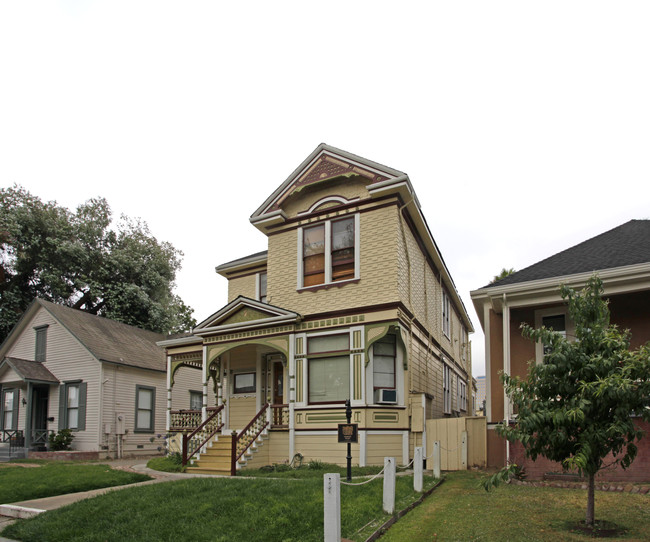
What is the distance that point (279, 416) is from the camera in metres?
17.9

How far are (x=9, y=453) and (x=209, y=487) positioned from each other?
1795 centimetres

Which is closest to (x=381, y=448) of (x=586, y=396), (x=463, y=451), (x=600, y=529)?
(x=463, y=451)

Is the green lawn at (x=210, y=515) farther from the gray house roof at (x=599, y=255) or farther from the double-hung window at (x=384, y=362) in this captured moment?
the gray house roof at (x=599, y=255)

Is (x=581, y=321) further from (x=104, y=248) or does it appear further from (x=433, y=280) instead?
(x=104, y=248)

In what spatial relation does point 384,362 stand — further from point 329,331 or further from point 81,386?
point 81,386

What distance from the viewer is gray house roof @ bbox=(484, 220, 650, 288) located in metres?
13.6

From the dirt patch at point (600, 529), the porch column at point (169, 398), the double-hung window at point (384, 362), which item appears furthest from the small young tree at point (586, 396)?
the porch column at point (169, 398)

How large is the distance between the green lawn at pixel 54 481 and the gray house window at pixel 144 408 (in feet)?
37.4

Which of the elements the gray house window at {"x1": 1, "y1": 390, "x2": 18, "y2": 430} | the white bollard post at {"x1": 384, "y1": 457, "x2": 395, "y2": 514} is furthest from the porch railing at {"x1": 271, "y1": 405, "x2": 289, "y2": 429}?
the gray house window at {"x1": 1, "y1": 390, "x2": 18, "y2": 430}

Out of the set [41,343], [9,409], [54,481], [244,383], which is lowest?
[54,481]

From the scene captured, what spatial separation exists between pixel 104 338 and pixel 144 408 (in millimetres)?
3812

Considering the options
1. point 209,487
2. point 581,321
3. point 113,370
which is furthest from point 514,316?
point 113,370

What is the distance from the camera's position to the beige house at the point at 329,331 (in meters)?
16.5

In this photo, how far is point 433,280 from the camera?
22.6 meters
